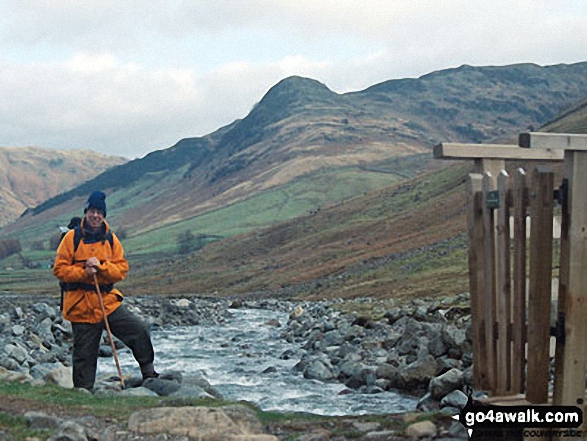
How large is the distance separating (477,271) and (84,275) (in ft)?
21.0

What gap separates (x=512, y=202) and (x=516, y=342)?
1.55m

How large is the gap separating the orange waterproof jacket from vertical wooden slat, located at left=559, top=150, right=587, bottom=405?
7.25 meters

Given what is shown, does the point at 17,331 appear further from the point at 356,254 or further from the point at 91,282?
the point at 356,254

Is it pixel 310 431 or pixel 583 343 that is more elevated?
pixel 583 343

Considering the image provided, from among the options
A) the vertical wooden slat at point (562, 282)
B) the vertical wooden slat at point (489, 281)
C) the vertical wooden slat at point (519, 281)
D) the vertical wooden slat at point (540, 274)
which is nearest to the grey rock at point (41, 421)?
the vertical wooden slat at point (489, 281)

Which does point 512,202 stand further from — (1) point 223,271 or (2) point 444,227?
(1) point 223,271

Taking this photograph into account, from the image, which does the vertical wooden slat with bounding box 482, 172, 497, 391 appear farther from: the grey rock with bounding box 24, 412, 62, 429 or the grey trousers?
the grey trousers

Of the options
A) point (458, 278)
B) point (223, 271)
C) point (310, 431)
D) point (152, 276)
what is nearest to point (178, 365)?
point (310, 431)

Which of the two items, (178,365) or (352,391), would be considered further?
(178,365)

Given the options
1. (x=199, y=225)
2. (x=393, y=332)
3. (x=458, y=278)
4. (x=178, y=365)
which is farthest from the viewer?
(x=199, y=225)

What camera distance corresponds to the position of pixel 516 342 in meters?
7.52

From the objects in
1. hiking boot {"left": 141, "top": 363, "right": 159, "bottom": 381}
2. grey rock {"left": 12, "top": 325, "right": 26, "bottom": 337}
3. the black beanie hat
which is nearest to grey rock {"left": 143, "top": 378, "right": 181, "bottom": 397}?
hiking boot {"left": 141, "top": 363, "right": 159, "bottom": 381}

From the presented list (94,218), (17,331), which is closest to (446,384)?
(94,218)

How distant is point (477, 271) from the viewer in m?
8.12
